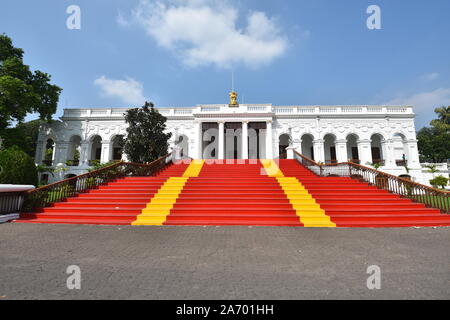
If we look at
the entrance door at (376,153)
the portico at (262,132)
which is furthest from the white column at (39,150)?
the entrance door at (376,153)

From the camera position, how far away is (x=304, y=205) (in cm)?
789

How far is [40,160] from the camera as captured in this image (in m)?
25.0

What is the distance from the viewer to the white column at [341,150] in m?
23.4

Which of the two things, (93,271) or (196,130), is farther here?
(196,130)

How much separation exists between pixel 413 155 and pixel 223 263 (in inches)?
1131

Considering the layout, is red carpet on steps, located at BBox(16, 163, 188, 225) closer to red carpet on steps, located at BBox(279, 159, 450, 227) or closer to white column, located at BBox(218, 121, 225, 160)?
red carpet on steps, located at BBox(279, 159, 450, 227)

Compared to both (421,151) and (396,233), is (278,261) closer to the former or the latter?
(396,233)

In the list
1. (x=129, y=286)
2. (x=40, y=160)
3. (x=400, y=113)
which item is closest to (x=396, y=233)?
(x=129, y=286)

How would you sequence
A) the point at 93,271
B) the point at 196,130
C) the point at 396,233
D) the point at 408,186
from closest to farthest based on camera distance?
1. the point at 93,271
2. the point at 396,233
3. the point at 408,186
4. the point at 196,130

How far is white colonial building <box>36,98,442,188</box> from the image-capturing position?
74.8ft

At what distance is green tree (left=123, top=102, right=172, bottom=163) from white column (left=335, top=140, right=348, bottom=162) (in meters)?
19.6

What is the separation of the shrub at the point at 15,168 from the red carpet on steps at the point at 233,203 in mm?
9043
